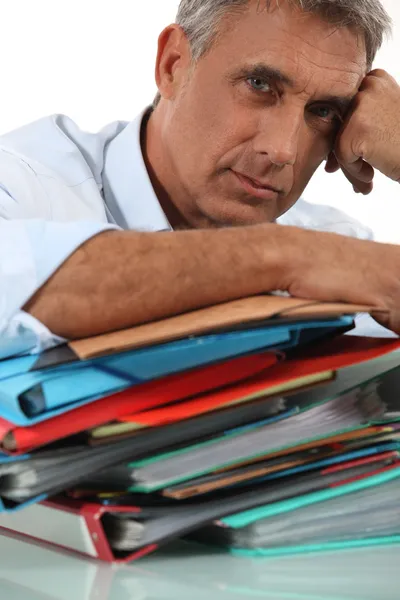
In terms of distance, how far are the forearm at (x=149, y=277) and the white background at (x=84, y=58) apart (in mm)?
2159

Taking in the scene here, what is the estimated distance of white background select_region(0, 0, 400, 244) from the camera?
284 cm

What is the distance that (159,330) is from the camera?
2.04 feet

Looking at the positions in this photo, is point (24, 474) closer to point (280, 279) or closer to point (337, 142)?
point (280, 279)

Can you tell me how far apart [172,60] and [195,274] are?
88cm

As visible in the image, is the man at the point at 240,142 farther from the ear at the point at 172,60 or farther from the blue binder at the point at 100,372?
the blue binder at the point at 100,372

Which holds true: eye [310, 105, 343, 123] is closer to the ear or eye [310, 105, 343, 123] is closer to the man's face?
the man's face

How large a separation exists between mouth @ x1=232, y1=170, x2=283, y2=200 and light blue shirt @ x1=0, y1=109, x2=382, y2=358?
0.53 feet

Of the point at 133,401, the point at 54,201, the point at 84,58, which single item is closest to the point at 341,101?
the point at 54,201

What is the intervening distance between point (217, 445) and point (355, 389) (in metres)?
0.14

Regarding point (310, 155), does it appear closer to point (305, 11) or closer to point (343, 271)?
point (305, 11)

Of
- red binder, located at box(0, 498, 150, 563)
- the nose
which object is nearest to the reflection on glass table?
red binder, located at box(0, 498, 150, 563)

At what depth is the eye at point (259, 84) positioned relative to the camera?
134cm

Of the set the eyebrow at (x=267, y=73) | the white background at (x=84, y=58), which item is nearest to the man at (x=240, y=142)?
the eyebrow at (x=267, y=73)

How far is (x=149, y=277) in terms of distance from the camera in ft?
2.37
